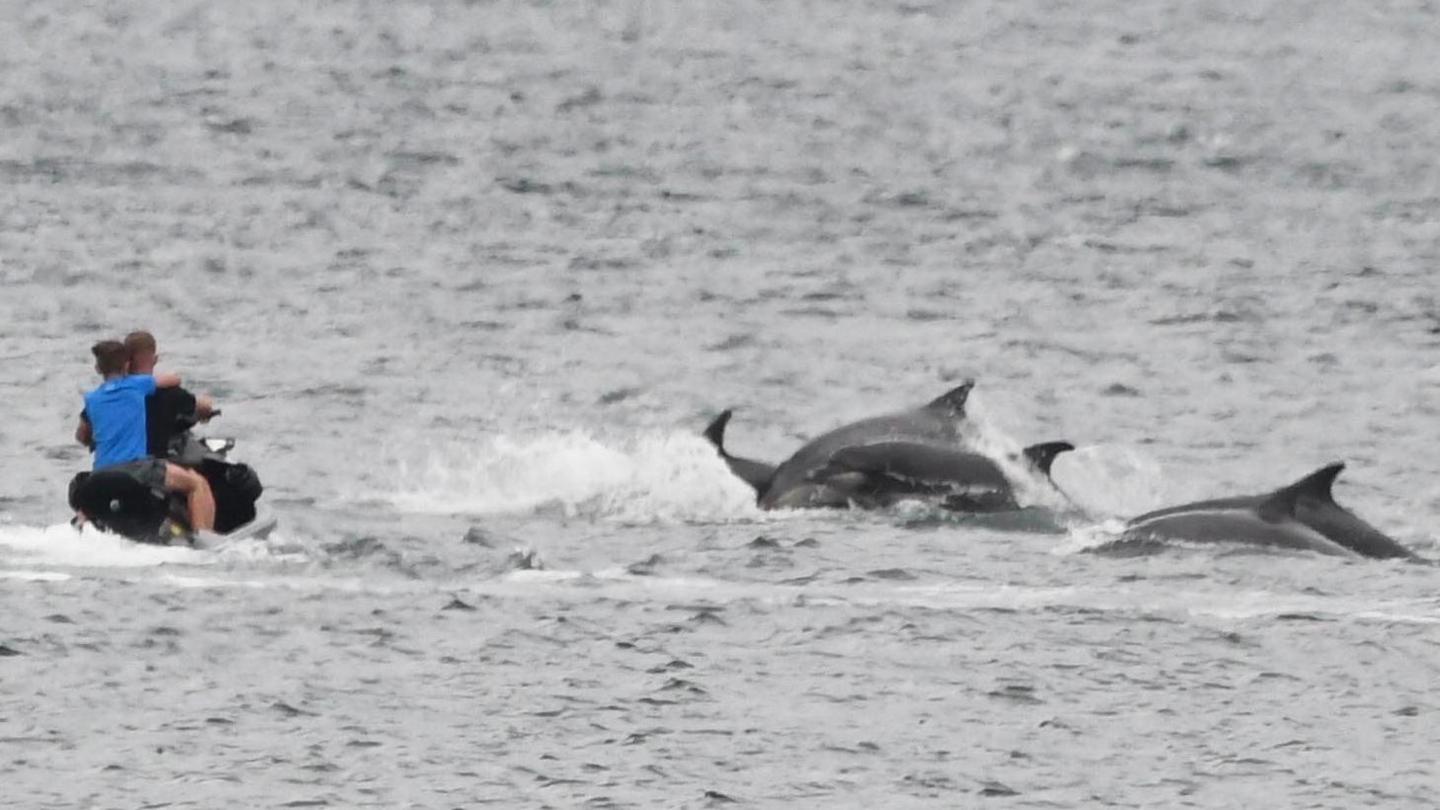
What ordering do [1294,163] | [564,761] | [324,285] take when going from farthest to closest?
[1294,163] → [324,285] → [564,761]

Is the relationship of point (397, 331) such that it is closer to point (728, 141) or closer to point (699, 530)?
point (699, 530)

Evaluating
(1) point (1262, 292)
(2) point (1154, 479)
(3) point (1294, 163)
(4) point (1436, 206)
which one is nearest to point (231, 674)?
(2) point (1154, 479)

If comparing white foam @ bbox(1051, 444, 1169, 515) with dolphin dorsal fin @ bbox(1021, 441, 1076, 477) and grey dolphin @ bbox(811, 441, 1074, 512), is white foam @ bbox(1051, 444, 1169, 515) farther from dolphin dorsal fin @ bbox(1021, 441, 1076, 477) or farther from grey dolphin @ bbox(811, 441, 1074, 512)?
grey dolphin @ bbox(811, 441, 1074, 512)

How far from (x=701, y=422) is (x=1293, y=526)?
11568mm

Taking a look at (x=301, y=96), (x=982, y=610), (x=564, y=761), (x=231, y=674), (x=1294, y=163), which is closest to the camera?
(x=564, y=761)

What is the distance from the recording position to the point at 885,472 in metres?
33.0

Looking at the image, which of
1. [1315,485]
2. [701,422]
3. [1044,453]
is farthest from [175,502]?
[701,422]

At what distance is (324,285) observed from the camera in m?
51.8

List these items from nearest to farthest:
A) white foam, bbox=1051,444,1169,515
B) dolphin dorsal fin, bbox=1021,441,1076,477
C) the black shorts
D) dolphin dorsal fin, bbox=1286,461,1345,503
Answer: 1. the black shorts
2. dolphin dorsal fin, bbox=1286,461,1345,503
3. dolphin dorsal fin, bbox=1021,441,1076,477
4. white foam, bbox=1051,444,1169,515

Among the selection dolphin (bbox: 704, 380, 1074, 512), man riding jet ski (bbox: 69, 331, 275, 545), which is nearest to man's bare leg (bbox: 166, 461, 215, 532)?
man riding jet ski (bbox: 69, 331, 275, 545)

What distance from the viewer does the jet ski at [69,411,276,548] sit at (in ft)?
94.3

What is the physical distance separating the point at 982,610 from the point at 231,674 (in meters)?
5.83

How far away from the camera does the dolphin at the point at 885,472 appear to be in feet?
108

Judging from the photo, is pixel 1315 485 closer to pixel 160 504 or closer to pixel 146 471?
pixel 160 504
